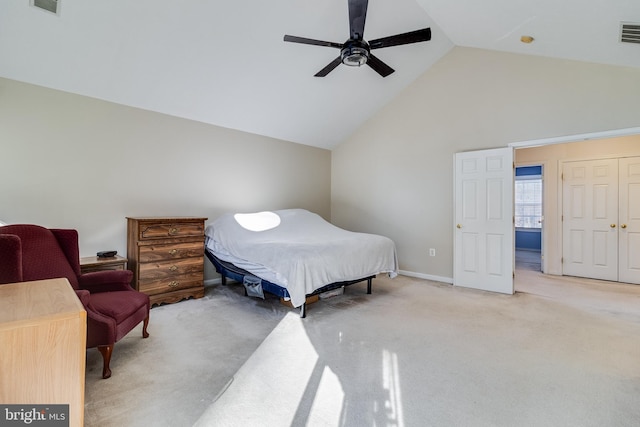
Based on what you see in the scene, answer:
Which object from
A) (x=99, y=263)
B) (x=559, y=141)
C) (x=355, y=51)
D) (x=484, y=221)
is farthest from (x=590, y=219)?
(x=99, y=263)

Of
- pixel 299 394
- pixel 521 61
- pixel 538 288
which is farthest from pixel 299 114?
pixel 538 288

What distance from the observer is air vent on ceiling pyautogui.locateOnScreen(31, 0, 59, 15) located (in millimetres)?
2486

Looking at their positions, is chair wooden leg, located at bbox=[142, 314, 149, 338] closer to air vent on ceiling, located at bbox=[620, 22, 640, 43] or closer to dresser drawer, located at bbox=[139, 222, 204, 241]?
dresser drawer, located at bbox=[139, 222, 204, 241]

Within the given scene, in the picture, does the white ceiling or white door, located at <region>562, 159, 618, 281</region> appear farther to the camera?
white door, located at <region>562, 159, 618, 281</region>

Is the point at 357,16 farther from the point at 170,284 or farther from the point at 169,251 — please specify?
the point at 170,284

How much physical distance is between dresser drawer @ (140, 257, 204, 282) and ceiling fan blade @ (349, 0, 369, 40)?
3.17m

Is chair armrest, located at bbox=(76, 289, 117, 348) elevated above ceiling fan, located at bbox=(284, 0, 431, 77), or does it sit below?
below

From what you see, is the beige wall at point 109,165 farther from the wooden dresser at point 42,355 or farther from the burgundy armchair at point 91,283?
the wooden dresser at point 42,355

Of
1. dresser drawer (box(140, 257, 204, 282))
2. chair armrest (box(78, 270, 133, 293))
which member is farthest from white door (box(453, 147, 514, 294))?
chair armrest (box(78, 270, 133, 293))

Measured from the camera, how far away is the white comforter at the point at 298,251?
313 centimetres

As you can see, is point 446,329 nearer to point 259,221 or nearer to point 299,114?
point 259,221

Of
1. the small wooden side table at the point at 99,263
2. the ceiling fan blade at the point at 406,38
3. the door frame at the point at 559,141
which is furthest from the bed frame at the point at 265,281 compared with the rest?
the door frame at the point at 559,141

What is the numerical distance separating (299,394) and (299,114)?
4274mm

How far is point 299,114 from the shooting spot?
5074mm
